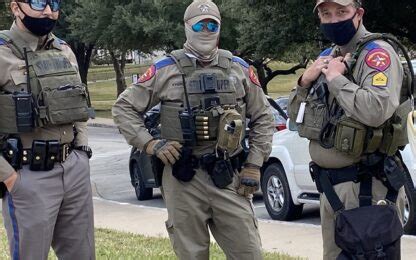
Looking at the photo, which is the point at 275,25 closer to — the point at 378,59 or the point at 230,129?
the point at 230,129

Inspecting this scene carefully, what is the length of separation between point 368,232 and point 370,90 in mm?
740

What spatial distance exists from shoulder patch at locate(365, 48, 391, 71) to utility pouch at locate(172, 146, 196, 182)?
1.18 metres

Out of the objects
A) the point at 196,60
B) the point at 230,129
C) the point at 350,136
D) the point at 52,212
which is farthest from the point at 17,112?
the point at 350,136

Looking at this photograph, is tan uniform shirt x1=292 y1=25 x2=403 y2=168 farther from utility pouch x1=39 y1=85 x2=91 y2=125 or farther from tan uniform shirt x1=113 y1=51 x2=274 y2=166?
utility pouch x1=39 y1=85 x2=91 y2=125

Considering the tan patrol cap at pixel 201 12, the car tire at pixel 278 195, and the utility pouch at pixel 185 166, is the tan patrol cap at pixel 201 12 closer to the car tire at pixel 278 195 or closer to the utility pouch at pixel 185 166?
the utility pouch at pixel 185 166

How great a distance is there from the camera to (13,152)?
4086mm

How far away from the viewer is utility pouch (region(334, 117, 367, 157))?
3.76 metres

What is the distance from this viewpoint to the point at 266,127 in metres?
4.52

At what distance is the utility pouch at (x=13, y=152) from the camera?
4090 millimetres

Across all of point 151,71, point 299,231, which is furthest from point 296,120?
point 299,231

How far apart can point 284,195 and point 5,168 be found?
501 centimetres

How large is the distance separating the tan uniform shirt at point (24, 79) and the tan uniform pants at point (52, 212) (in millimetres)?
114

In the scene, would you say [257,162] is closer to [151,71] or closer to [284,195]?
[151,71]

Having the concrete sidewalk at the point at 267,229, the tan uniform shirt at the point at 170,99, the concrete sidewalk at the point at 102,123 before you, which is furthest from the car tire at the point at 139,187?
the concrete sidewalk at the point at 102,123
